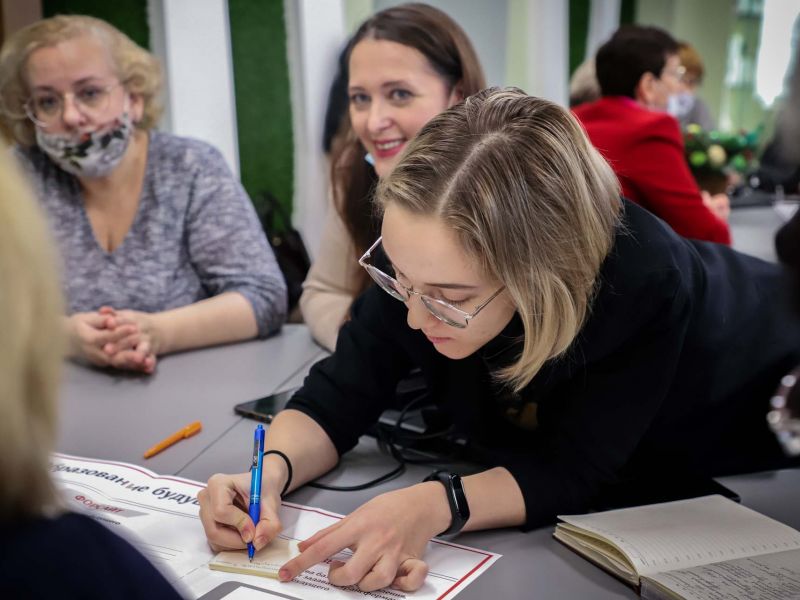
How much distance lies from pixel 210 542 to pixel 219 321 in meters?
0.89

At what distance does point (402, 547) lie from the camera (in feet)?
3.34

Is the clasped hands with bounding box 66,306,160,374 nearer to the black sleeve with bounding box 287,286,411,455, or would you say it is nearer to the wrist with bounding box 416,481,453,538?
the black sleeve with bounding box 287,286,411,455

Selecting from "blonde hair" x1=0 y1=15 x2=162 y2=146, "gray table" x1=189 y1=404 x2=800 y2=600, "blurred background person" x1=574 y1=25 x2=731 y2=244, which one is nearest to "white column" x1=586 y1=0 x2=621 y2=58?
"blurred background person" x1=574 y1=25 x2=731 y2=244

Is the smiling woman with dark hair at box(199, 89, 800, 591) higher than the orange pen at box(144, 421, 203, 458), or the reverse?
the smiling woman with dark hair at box(199, 89, 800, 591)

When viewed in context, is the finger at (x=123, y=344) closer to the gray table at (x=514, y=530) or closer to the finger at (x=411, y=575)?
the gray table at (x=514, y=530)

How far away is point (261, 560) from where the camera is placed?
1.04m

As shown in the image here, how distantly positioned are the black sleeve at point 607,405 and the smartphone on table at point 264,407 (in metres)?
0.49

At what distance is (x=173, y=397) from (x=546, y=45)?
361 centimetres

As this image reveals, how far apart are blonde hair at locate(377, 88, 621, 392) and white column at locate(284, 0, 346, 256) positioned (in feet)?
7.27

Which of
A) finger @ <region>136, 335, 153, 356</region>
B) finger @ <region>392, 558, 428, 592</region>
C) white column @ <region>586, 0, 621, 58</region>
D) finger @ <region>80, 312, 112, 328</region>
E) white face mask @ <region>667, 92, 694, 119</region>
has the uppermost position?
white column @ <region>586, 0, 621, 58</region>

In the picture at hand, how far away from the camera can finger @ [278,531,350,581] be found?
3.25 ft

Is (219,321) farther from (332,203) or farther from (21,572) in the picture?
(21,572)

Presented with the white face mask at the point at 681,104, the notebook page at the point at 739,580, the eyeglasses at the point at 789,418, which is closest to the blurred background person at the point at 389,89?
the notebook page at the point at 739,580

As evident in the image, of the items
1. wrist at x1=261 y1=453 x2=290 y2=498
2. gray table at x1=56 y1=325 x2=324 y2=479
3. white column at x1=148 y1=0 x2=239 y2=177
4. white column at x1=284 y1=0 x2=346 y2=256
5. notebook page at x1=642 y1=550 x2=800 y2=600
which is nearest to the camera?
notebook page at x1=642 y1=550 x2=800 y2=600
